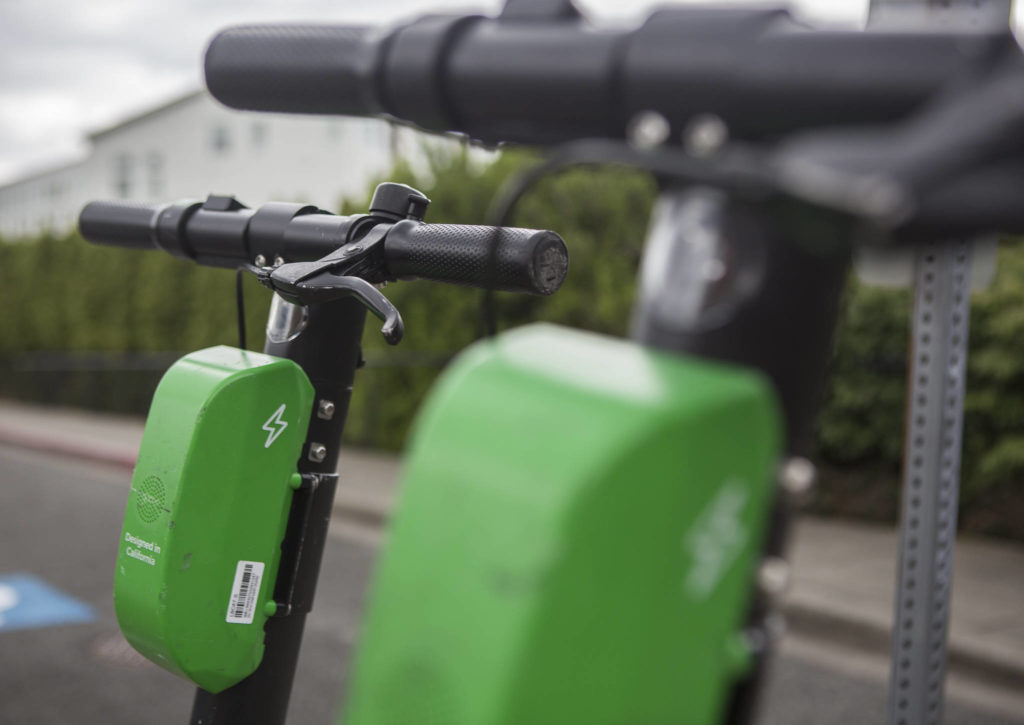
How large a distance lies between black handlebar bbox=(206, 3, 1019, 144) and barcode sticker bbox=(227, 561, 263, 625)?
0.56 metres

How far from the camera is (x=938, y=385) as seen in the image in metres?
1.27

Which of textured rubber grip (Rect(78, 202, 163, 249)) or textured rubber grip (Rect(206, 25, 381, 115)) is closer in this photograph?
textured rubber grip (Rect(206, 25, 381, 115))

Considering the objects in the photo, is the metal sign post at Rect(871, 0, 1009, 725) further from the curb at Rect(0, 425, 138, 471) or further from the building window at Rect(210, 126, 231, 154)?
the building window at Rect(210, 126, 231, 154)

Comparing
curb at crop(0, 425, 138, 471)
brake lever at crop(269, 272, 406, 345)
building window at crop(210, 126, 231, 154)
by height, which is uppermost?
building window at crop(210, 126, 231, 154)

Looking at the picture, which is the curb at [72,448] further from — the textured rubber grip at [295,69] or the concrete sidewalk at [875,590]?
the textured rubber grip at [295,69]

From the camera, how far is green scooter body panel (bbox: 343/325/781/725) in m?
0.53

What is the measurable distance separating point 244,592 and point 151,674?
12.2 feet

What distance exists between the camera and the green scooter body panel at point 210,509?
1.12m

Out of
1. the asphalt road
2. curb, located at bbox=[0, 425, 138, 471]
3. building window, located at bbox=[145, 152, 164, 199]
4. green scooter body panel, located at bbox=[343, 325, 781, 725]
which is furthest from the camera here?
building window, located at bbox=[145, 152, 164, 199]

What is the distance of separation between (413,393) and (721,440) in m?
9.78

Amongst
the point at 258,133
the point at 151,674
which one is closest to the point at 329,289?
the point at 151,674

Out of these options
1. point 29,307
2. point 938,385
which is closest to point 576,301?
point 938,385

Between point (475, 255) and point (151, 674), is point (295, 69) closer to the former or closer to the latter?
point (475, 255)

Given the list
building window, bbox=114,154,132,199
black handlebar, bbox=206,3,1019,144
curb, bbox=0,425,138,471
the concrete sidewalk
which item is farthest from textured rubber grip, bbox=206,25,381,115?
building window, bbox=114,154,132,199
